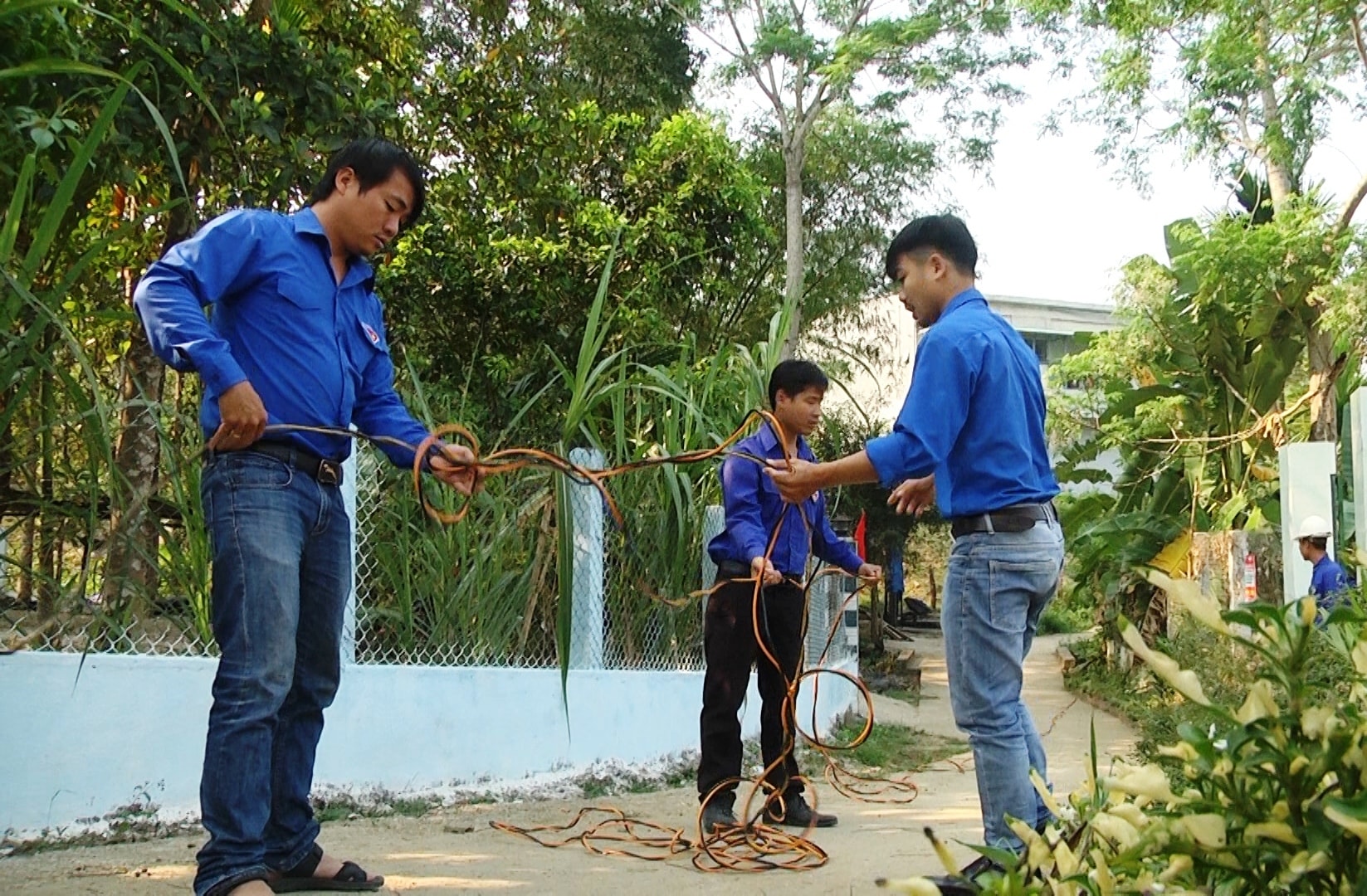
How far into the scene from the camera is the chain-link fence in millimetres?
4562

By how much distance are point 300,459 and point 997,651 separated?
5.80 feet

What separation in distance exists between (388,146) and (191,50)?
238 cm

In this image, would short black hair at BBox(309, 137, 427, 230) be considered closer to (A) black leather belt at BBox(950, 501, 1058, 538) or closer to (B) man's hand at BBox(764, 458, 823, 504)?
(B) man's hand at BBox(764, 458, 823, 504)

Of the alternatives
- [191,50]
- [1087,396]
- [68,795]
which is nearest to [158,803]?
[68,795]

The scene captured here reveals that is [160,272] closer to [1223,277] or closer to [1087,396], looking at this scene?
[1223,277]

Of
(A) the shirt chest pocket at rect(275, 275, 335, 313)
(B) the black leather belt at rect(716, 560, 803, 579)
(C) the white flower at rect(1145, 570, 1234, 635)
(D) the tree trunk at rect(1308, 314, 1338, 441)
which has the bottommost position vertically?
(B) the black leather belt at rect(716, 560, 803, 579)

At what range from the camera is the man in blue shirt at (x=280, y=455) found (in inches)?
111

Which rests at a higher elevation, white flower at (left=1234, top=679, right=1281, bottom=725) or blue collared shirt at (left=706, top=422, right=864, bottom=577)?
blue collared shirt at (left=706, top=422, right=864, bottom=577)

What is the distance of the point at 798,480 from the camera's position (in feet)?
11.5

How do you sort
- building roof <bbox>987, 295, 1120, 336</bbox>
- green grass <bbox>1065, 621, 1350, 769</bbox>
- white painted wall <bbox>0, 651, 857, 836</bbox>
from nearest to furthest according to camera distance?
green grass <bbox>1065, 621, 1350, 769</bbox> < white painted wall <bbox>0, 651, 857, 836</bbox> < building roof <bbox>987, 295, 1120, 336</bbox>

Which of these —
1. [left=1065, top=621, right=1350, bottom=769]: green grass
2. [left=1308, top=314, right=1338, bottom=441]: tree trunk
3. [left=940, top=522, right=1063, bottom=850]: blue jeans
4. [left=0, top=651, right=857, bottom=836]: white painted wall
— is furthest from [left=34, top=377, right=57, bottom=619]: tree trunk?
[left=1308, top=314, right=1338, bottom=441]: tree trunk

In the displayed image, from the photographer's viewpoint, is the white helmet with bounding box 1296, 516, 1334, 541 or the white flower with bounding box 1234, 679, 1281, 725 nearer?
the white flower with bounding box 1234, 679, 1281, 725

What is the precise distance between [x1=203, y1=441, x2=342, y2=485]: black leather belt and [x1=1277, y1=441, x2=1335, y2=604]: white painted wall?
21.3 feet

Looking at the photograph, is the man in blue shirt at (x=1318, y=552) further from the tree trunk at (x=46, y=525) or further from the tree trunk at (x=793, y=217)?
the tree trunk at (x=793, y=217)
